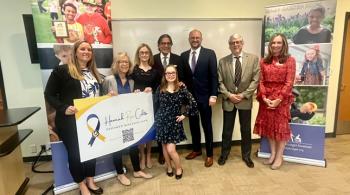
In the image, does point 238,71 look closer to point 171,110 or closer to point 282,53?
point 282,53

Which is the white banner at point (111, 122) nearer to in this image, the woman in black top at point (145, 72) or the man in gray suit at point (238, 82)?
the woman in black top at point (145, 72)

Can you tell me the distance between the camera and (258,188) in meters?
2.60

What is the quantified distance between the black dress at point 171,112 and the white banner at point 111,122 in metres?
0.13

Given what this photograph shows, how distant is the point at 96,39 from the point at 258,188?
2.33 m

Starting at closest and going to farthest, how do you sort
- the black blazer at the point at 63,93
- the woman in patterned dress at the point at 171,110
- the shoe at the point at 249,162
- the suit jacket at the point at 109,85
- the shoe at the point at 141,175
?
the black blazer at the point at 63,93 < the suit jacket at the point at 109,85 < the woman in patterned dress at the point at 171,110 < the shoe at the point at 141,175 < the shoe at the point at 249,162

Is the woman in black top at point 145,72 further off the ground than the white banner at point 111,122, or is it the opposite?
the woman in black top at point 145,72

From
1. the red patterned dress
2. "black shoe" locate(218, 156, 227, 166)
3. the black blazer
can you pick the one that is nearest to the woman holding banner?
the black blazer

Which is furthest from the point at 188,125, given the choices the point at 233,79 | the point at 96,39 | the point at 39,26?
the point at 39,26

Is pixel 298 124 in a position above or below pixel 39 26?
below

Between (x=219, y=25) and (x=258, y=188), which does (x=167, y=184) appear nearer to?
(x=258, y=188)

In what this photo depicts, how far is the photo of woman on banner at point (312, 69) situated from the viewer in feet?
9.73

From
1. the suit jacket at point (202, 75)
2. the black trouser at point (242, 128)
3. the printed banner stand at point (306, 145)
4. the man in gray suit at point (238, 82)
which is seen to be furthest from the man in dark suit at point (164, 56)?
the printed banner stand at point (306, 145)

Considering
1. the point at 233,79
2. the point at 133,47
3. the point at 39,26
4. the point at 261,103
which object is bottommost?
the point at 261,103

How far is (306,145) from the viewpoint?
311cm
